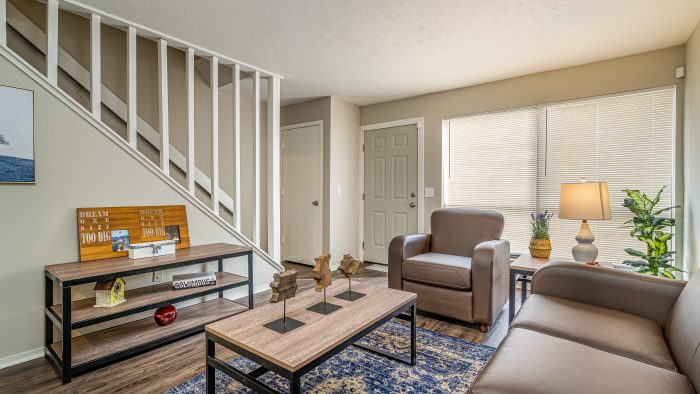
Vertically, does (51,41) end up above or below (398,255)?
above

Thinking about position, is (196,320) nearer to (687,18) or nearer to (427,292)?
(427,292)

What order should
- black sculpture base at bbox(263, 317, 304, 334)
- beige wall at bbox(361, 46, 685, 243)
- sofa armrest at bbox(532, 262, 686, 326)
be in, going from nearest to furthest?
black sculpture base at bbox(263, 317, 304, 334) → sofa armrest at bbox(532, 262, 686, 326) → beige wall at bbox(361, 46, 685, 243)

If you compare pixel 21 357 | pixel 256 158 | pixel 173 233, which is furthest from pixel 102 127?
pixel 21 357

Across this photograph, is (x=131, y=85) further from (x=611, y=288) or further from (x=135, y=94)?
(x=611, y=288)

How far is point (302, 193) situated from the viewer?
4676 millimetres

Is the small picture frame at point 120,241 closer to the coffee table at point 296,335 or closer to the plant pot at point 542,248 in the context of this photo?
the coffee table at point 296,335

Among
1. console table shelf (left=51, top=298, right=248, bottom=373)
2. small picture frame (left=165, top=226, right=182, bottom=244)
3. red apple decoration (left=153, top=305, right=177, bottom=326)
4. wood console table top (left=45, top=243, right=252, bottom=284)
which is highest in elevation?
small picture frame (left=165, top=226, right=182, bottom=244)

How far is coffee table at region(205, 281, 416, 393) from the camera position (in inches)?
48.5

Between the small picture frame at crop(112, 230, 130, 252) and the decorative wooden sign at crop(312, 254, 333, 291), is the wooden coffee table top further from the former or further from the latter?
the small picture frame at crop(112, 230, 130, 252)

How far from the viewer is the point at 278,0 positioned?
85.4 inches

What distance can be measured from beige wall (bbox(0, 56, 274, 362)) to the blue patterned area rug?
114 centimetres

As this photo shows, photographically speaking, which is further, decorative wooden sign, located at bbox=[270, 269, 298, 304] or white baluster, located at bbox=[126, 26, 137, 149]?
white baluster, located at bbox=[126, 26, 137, 149]

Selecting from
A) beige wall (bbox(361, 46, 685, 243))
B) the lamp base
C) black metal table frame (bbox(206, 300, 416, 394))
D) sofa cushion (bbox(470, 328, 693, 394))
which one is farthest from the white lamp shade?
black metal table frame (bbox(206, 300, 416, 394))

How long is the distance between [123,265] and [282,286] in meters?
1.26
